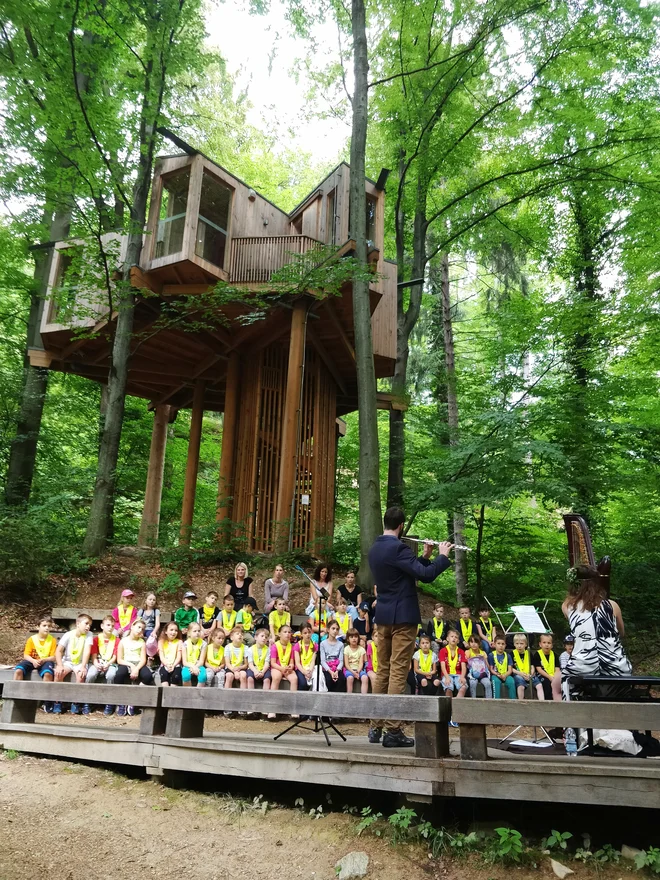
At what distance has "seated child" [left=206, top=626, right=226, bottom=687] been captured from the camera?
7793 millimetres

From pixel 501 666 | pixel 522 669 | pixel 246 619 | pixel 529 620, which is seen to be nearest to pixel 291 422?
pixel 246 619

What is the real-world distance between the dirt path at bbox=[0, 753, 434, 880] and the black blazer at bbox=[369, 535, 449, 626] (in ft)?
4.79

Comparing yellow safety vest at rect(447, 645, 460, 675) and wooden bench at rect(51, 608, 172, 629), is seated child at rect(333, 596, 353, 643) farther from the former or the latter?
wooden bench at rect(51, 608, 172, 629)

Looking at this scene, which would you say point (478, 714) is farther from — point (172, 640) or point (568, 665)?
point (172, 640)

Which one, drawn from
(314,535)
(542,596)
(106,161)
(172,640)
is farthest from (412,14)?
(172,640)

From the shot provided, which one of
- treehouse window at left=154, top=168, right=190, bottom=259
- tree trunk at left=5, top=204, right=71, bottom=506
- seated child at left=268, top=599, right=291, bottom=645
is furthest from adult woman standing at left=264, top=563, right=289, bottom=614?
treehouse window at left=154, top=168, right=190, bottom=259

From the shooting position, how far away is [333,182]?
46.9ft

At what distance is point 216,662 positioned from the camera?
7.91 m

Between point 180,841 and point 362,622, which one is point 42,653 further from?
point 180,841

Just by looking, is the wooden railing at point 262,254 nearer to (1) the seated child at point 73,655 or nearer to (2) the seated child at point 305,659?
Answer: (1) the seated child at point 73,655

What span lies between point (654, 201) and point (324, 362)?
846 cm

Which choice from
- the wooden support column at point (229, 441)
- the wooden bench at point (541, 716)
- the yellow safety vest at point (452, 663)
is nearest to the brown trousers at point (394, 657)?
the wooden bench at point (541, 716)

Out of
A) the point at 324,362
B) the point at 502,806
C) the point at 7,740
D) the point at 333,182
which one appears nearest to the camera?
the point at 502,806

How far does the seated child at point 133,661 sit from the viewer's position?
797cm
